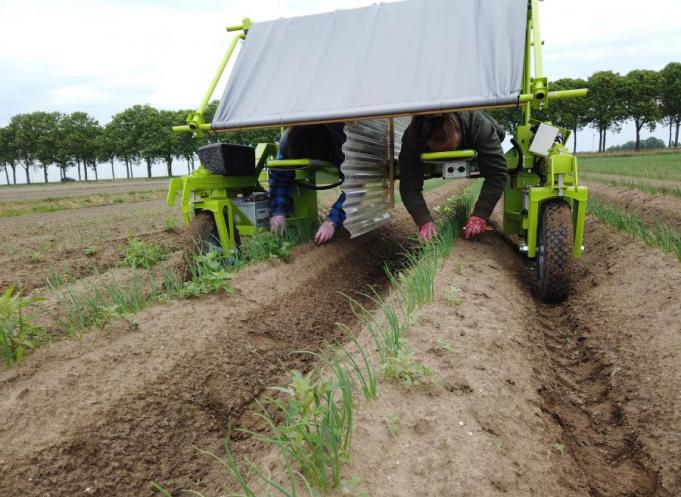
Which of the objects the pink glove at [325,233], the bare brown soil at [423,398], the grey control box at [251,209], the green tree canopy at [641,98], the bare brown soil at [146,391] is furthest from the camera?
the green tree canopy at [641,98]

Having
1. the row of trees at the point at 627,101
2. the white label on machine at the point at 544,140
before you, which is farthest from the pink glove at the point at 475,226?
the row of trees at the point at 627,101

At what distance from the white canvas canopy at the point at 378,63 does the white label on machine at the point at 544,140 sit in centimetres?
67

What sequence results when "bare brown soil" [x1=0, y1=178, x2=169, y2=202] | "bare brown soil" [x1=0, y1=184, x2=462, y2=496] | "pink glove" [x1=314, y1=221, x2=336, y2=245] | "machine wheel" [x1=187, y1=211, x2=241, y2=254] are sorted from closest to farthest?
1. "bare brown soil" [x1=0, y1=184, x2=462, y2=496]
2. "machine wheel" [x1=187, y1=211, x2=241, y2=254]
3. "pink glove" [x1=314, y1=221, x2=336, y2=245]
4. "bare brown soil" [x1=0, y1=178, x2=169, y2=202]

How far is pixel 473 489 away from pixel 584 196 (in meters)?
3.20

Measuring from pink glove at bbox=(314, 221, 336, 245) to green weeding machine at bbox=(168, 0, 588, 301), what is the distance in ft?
0.85

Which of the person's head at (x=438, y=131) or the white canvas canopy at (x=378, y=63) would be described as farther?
the person's head at (x=438, y=131)

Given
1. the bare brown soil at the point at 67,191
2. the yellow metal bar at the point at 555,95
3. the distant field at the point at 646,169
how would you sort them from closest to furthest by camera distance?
the yellow metal bar at the point at 555,95
the distant field at the point at 646,169
the bare brown soil at the point at 67,191

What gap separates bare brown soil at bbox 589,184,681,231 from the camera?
7.43 meters

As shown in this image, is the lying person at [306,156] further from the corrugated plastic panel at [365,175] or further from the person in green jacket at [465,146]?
the person in green jacket at [465,146]

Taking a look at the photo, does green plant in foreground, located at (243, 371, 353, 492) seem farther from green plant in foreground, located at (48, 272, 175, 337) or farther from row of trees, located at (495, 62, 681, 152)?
row of trees, located at (495, 62, 681, 152)

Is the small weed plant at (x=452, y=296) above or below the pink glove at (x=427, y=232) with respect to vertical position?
below

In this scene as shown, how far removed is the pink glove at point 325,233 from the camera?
5.29 m

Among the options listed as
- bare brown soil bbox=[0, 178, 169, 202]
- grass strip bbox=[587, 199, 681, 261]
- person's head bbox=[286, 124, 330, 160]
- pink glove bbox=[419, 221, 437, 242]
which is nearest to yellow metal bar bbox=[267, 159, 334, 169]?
person's head bbox=[286, 124, 330, 160]

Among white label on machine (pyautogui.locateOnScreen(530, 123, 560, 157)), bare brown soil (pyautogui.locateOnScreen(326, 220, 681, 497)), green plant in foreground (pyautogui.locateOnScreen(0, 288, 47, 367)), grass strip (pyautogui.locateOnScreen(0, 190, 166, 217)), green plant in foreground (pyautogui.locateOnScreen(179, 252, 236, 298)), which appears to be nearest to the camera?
bare brown soil (pyautogui.locateOnScreen(326, 220, 681, 497))
